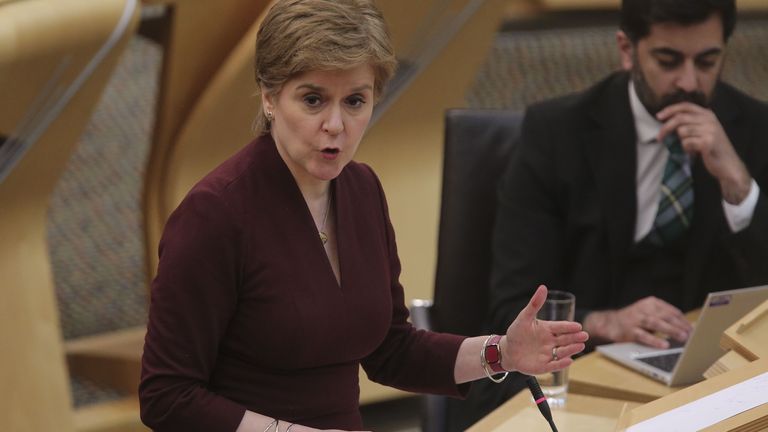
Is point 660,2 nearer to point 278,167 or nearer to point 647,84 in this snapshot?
point 647,84

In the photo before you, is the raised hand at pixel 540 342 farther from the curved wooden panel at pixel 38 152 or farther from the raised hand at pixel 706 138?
the curved wooden panel at pixel 38 152

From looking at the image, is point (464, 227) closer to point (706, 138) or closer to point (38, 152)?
point (706, 138)

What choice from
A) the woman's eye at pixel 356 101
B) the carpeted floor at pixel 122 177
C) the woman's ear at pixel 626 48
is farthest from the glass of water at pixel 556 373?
the carpeted floor at pixel 122 177

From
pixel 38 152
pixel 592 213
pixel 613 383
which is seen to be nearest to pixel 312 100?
pixel 613 383

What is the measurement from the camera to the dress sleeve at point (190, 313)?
1461mm

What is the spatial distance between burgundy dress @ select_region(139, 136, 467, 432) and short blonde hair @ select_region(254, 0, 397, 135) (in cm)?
13

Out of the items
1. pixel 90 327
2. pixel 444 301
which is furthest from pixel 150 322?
pixel 90 327

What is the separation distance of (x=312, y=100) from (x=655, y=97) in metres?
1.03

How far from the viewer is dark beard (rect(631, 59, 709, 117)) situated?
2.29m

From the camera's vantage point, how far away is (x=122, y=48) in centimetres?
249

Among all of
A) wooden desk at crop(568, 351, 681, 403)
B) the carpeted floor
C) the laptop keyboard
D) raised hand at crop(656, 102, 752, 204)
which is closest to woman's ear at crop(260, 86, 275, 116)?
wooden desk at crop(568, 351, 681, 403)

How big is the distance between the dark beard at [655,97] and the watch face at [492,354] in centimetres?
86

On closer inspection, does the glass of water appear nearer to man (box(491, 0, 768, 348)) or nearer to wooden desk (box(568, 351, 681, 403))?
wooden desk (box(568, 351, 681, 403))

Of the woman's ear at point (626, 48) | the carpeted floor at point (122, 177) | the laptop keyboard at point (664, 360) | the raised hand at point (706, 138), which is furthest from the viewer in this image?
the carpeted floor at point (122, 177)
